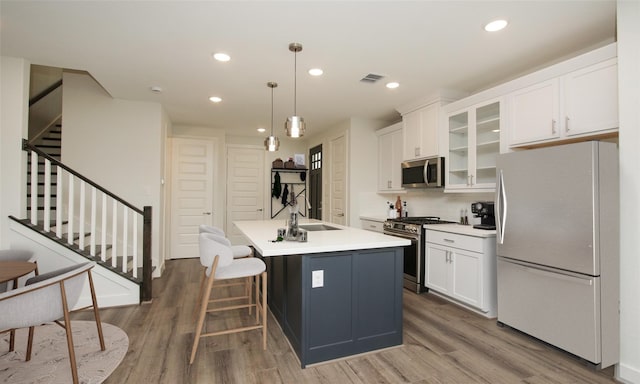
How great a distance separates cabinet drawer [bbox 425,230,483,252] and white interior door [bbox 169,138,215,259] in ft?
13.8

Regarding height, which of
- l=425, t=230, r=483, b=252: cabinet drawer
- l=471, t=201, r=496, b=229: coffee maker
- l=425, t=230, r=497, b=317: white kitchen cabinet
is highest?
l=471, t=201, r=496, b=229: coffee maker

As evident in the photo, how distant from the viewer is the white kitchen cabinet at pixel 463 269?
3.13 meters

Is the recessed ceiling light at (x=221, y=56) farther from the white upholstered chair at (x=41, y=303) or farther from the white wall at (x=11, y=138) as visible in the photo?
the white upholstered chair at (x=41, y=303)

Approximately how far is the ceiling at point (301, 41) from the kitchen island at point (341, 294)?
1.70 metres

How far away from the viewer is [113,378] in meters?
2.12

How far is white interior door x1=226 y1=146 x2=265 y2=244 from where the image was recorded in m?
6.87

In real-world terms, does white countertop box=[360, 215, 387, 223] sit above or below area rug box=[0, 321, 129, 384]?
above

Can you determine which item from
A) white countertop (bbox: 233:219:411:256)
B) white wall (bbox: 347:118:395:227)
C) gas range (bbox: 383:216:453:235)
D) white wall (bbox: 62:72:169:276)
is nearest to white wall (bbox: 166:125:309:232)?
white wall (bbox: 62:72:169:276)

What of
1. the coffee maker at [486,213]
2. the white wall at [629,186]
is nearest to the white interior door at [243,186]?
the coffee maker at [486,213]

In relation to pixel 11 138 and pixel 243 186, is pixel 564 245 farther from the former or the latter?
pixel 243 186

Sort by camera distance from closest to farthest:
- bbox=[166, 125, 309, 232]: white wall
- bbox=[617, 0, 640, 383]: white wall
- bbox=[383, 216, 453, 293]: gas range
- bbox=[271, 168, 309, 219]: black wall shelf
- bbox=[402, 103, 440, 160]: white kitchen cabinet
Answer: bbox=[617, 0, 640, 383]: white wall
bbox=[383, 216, 453, 293]: gas range
bbox=[402, 103, 440, 160]: white kitchen cabinet
bbox=[166, 125, 309, 232]: white wall
bbox=[271, 168, 309, 219]: black wall shelf

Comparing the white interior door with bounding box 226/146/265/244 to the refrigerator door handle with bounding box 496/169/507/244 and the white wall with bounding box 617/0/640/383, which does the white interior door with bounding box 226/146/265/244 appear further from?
the white wall with bounding box 617/0/640/383

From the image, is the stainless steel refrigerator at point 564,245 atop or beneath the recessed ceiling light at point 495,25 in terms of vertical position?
beneath

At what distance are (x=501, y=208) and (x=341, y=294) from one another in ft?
5.45
